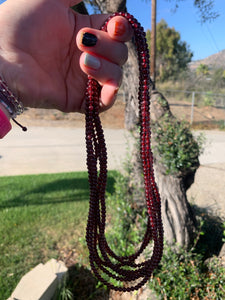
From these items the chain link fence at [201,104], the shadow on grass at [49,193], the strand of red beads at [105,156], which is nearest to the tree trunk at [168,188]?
the strand of red beads at [105,156]

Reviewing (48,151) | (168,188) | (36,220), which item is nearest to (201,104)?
(48,151)

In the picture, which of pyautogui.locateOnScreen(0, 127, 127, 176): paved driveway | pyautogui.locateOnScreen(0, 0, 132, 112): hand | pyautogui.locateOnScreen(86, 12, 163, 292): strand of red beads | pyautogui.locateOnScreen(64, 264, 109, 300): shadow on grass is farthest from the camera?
pyautogui.locateOnScreen(0, 127, 127, 176): paved driveway

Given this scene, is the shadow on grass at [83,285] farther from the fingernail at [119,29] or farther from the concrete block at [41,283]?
the fingernail at [119,29]

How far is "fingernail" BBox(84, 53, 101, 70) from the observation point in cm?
98

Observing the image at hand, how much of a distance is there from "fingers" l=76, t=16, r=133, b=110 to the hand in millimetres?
93

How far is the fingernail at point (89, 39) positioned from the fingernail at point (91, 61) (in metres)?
0.04

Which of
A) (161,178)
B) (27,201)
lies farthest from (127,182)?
(27,201)

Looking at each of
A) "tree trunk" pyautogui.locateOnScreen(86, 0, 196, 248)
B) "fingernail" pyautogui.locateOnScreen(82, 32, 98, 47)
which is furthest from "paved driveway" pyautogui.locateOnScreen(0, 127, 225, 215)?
"fingernail" pyautogui.locateOnScreen(82, 32, 98, 47)

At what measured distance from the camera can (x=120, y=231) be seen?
3135 mm

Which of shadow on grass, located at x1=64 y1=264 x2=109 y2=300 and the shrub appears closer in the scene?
the shrub

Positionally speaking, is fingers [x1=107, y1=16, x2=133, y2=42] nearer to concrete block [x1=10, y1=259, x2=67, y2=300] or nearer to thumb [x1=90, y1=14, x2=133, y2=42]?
thumb [x1=90, y1=14, x2=133, y2=42]

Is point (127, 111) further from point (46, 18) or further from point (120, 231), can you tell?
point (46, 18)

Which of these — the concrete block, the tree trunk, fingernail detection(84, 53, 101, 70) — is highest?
fingernail detection(84, 53, 101, 70)

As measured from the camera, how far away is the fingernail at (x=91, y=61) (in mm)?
979
